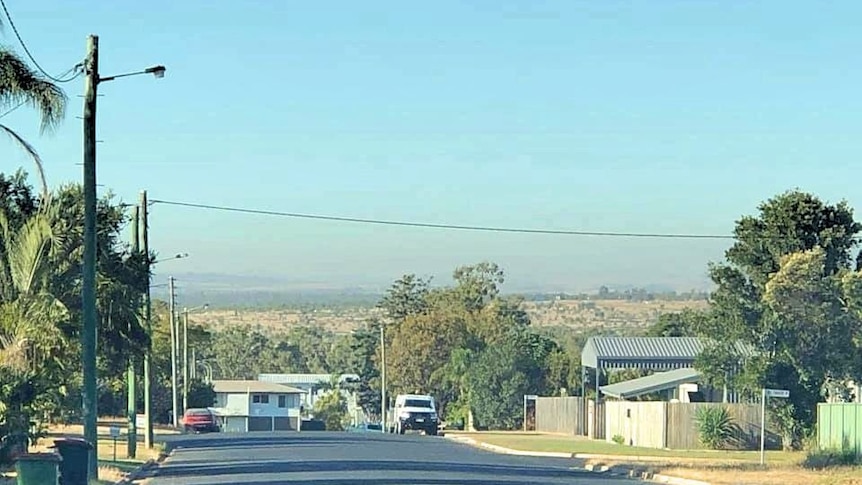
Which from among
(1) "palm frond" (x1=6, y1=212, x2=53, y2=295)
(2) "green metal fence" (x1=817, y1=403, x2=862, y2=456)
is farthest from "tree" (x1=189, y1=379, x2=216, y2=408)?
(1) "palm frond" (x1=6, y1=212, x2=53, y2=295)

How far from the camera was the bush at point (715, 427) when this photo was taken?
54.0 metres

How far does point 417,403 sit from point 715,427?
23.6 meters

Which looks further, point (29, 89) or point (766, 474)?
point (766, 474)

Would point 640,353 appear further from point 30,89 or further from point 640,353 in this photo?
point 30,89

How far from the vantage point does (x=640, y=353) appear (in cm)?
7000

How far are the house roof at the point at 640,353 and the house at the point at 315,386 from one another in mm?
60489

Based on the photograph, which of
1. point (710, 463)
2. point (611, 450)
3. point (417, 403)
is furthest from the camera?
point (417, 403)

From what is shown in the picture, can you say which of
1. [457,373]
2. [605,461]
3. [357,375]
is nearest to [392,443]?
[605,461]

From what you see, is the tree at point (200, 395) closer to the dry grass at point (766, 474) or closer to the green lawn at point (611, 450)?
the green lawn at point (611, 450)

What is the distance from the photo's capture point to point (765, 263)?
174 ft

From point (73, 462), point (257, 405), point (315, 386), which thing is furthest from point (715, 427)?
point (315, 386)

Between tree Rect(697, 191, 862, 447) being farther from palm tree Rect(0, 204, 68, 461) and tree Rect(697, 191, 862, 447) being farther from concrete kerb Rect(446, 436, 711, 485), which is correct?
palm tree Rect(0, 204, 68, 461)

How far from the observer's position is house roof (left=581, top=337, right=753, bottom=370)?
68750mm

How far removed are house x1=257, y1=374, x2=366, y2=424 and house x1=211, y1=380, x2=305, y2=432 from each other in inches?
200
